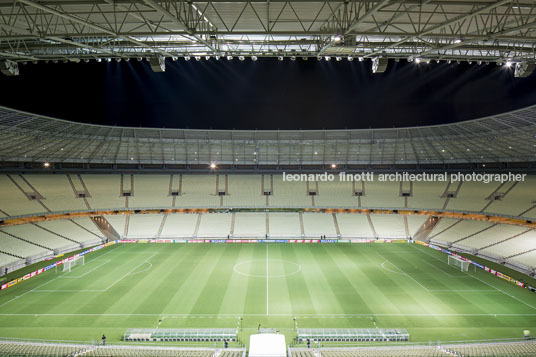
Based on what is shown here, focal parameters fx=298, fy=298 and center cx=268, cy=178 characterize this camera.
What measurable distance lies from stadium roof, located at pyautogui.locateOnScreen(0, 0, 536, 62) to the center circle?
17.0m

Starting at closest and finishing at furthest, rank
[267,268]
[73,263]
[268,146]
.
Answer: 1. [267,268]
2. [73,263]
3. [268,146]

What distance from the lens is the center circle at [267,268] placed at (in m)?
24.0

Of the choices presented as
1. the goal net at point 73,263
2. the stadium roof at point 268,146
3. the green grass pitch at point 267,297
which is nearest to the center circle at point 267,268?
the green grass pitch at point 267,297

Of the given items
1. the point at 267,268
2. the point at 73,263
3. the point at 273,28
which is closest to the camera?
the point at 273,28

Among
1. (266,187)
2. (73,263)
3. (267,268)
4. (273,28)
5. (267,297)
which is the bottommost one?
(267,297)

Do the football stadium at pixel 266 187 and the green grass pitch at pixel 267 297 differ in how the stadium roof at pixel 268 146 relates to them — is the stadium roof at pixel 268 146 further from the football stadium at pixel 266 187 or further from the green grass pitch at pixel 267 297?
the green grass pitch at pixel 267 297

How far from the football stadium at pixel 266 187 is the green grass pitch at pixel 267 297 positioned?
0.18 m

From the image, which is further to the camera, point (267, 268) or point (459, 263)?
point (459, 263)

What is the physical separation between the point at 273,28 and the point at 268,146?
29.6 metres

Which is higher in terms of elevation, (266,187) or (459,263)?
(266,187)

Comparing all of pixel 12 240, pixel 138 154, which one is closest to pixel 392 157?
pixel 138 154

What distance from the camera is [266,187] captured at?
144 feet

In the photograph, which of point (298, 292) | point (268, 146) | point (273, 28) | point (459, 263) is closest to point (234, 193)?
point (268, 146)

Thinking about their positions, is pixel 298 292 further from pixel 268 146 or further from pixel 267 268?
pixel 268 146
